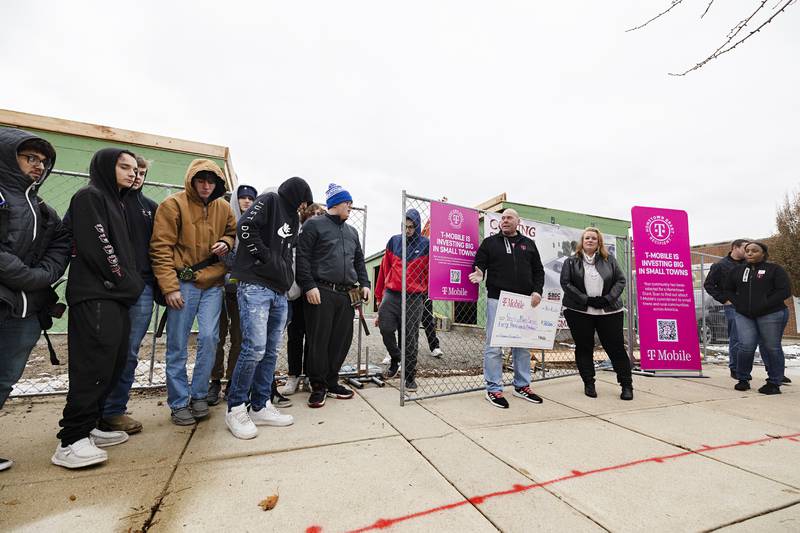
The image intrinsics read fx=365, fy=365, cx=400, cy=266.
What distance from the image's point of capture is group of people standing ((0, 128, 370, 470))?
2035 millimetres

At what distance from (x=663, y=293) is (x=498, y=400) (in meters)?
3.42

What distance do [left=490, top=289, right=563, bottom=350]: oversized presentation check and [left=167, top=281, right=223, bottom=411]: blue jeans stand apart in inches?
97.6

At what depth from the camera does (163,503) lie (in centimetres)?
170

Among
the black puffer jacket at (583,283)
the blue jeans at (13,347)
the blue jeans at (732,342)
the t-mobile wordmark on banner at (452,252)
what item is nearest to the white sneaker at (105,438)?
the blue jeans at (13,347)

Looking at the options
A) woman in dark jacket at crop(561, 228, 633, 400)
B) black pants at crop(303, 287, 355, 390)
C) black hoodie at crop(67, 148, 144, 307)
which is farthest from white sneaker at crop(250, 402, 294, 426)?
woman in dark jacket at crop(561, 228, 633, 400)

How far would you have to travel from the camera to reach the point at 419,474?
202cm

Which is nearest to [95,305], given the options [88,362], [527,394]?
[88,362]

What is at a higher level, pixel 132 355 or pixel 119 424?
pixel 132 355

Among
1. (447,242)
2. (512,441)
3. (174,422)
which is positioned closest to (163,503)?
(174,422)

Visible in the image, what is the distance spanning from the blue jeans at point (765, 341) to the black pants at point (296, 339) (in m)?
5.24

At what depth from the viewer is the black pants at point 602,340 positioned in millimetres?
3912

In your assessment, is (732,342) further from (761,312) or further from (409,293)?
(409,293)

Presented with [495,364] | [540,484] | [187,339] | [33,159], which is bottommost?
[540,484]

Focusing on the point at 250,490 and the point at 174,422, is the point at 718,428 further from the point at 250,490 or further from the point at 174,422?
the point at 174,422
